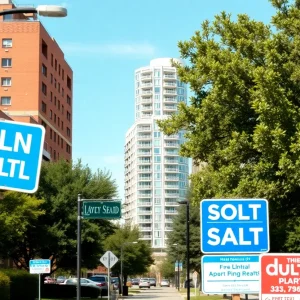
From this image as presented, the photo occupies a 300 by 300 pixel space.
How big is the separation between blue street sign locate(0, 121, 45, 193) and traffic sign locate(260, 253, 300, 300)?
321 cm

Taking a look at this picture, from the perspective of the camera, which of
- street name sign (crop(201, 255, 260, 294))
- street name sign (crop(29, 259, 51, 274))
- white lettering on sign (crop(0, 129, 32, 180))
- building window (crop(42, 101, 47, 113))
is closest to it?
white lettering on sign (crop(0, 129, 32, 180))

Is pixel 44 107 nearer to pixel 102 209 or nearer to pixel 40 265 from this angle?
pixel 40 265

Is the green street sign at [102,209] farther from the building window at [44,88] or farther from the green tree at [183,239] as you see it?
the building window at [44,88]

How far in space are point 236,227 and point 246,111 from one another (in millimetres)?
18645

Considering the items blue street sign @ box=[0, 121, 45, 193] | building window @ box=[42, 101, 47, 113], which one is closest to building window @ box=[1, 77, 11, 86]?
building window @ box=[42, 101, 47, 113]

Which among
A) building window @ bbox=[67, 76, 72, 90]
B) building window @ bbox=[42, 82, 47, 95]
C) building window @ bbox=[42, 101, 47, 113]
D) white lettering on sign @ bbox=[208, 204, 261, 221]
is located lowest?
white lettering on sign @ bbox=[208, 204, 261, 221]

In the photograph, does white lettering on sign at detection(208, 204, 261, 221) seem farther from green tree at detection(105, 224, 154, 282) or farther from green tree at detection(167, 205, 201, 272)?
green tree at detection(105, 224, 154, 282)

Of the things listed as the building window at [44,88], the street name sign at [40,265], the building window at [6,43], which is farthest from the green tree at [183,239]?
the building window at [6,43]

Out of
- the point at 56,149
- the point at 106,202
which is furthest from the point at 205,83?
the point at 56,149

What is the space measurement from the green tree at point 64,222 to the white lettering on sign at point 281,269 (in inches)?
1692

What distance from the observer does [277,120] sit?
2327 cm

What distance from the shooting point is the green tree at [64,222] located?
2025 inches

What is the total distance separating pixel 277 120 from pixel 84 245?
104ft

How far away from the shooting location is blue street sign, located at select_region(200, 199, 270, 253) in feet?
26.2
